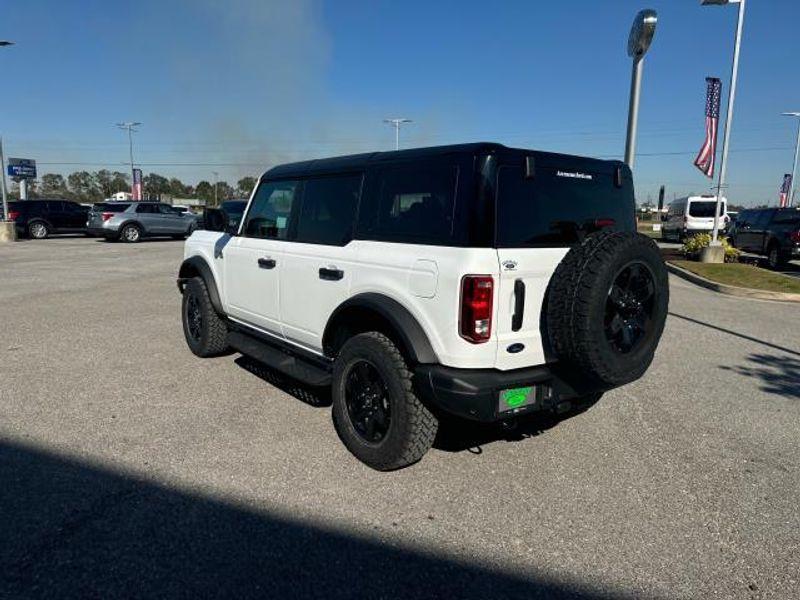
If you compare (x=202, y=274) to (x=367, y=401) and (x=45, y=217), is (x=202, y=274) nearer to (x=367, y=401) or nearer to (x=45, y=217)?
(x=367, y=401)

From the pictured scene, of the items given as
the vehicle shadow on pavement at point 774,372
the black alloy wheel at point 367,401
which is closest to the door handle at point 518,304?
the black alloy wheel at point 367,401

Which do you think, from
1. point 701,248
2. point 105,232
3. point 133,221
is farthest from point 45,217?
point 701,248

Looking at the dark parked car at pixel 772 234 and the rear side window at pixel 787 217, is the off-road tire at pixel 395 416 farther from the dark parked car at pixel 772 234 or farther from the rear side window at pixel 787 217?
the rear side window at pixel 787 217

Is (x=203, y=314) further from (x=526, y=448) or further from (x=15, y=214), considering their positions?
(x=15, y=214)

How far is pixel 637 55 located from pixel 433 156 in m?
7.26

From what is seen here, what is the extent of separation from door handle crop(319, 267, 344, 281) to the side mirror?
6.19ft

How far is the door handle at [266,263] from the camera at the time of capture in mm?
4344

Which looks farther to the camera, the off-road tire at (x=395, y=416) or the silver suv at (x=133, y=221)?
the silver suv at (x=133, y=221)

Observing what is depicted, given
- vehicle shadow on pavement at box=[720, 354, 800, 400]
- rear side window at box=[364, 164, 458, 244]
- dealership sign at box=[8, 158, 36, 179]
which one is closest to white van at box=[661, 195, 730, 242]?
vehicle shadow on pavement at box=[720, 354, 800, 400]

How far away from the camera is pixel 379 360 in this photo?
323cm

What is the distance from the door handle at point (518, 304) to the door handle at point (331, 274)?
1.22 meters

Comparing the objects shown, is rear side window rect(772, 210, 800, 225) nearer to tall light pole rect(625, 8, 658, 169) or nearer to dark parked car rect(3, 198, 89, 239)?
tall light pole rect(625, 8, 658, 169)

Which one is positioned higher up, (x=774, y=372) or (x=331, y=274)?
(x=331, y=274)

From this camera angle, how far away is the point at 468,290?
2.82 meters
